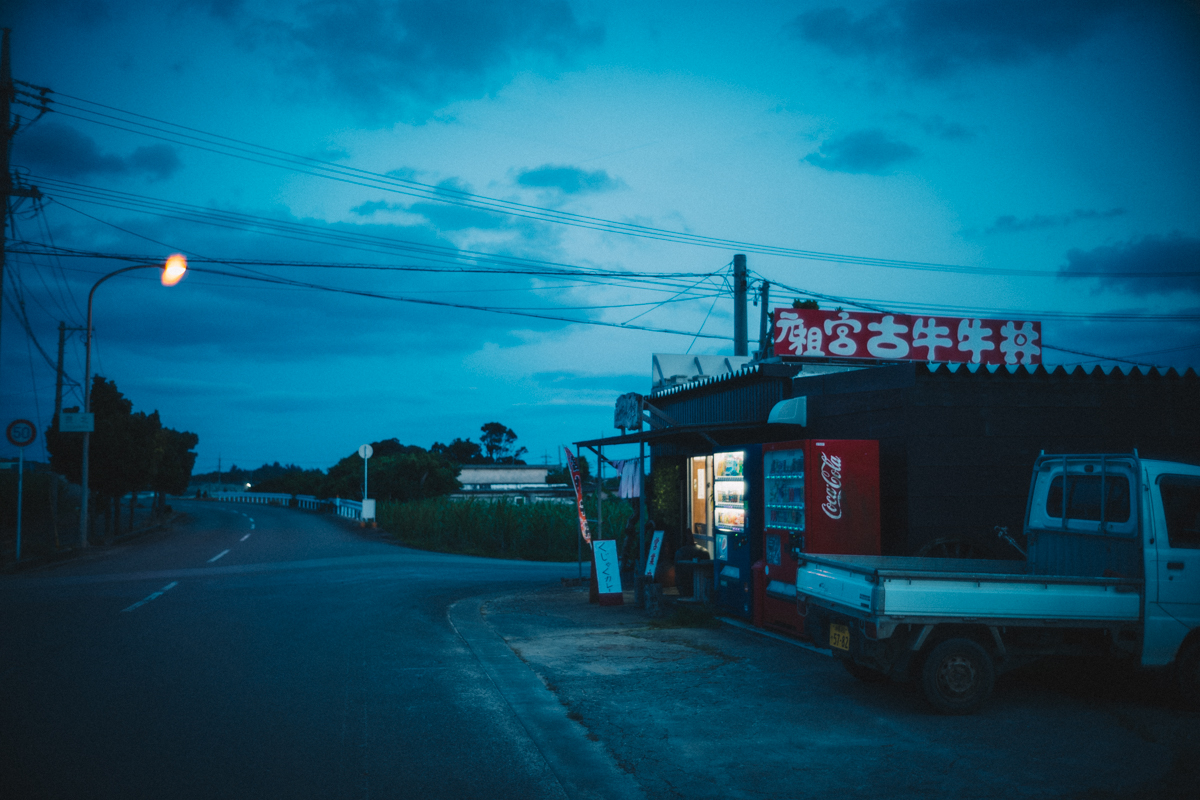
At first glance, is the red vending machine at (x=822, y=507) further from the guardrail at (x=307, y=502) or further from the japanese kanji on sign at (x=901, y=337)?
the guardrail at (x=307, y=502)

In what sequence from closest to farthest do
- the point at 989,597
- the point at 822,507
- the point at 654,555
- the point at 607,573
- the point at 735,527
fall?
1. the point at 989,597
2. the point at 822,507
3. the point at 735,527
4. the point at 654,555
5. the point at 607,573

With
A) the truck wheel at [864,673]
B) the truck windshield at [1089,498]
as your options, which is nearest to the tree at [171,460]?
the truck wheel at [864,673]

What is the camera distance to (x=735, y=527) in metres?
12.0

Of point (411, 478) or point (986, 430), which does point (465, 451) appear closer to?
point (411, 478)

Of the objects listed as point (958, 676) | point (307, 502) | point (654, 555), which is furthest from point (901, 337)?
point (307, 502)

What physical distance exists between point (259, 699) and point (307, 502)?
54.8 meters

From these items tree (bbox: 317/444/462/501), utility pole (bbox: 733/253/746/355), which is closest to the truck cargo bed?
utility pole (bbox: 733/253/746/355)

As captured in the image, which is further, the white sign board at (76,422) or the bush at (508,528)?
the bush at (508,528)

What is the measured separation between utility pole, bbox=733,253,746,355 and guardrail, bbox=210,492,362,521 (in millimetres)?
24891

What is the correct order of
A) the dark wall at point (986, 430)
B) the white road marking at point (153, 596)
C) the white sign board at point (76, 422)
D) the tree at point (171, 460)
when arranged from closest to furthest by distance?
the dark wall at point (986, 430)
the white road marking at point (153, 596)
the white sign board at point (76, 422)
the tree at point (171, 460)

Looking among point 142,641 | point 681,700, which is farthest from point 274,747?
point 142,641

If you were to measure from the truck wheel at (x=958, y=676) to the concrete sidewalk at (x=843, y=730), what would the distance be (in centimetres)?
16

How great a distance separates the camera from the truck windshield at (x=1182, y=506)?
280 inches

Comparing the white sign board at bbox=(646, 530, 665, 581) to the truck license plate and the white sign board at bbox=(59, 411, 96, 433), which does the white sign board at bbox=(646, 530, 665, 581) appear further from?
the white sign board at bbox=(59, 411, 96, 433)
